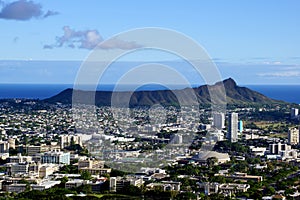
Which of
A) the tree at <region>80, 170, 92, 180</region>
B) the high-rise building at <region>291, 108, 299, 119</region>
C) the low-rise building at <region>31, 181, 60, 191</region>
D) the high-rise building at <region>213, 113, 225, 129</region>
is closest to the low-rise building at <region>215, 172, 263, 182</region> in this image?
the tree at <region>80, 170, 92, 180</region>

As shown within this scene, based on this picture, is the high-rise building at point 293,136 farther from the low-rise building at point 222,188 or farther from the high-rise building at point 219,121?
the low-rise building at point 222,188

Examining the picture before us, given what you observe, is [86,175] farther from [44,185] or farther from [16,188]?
[16,188]

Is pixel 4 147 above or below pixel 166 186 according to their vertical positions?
above

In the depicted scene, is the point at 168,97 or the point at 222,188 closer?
the point at 222,188

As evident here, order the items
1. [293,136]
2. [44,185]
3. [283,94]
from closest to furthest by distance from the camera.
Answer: [44,185] → [293,136] → [283,94]

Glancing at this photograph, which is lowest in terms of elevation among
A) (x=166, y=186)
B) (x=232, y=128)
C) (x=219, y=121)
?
(x=166, y=186)

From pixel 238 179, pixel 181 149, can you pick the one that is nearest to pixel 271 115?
pixel 181 149

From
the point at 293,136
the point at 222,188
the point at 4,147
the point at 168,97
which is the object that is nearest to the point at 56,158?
the point at 4,147

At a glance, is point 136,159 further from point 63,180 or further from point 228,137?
point 228,137
